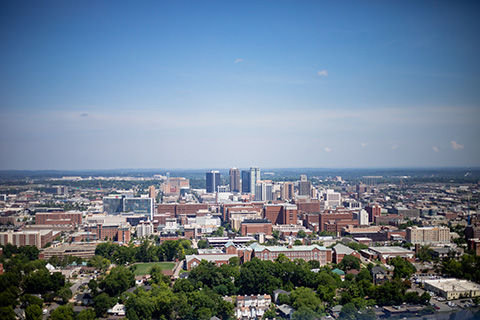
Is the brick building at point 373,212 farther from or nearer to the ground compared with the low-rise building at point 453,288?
farther from the ground

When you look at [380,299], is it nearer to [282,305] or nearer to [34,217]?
[282,305]

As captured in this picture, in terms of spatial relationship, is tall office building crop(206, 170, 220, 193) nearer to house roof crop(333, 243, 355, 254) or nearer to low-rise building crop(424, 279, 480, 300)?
house roof crop(333, 243, 355, 254)

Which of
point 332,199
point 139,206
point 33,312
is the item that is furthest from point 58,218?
point 332,199

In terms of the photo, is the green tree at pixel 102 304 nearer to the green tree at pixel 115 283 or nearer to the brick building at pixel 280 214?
the green tree at pixel 115 283

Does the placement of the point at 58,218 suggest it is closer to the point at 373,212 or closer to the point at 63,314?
the point at 63,314

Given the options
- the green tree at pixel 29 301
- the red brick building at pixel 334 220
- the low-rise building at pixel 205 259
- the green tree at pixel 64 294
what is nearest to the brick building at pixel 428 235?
the red brick building at pixel 334 220

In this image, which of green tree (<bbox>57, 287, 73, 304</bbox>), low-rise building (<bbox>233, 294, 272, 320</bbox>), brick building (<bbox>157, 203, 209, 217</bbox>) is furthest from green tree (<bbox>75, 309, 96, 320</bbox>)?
brick building (<bbox>157, 203, 209, 217</bbox>)
